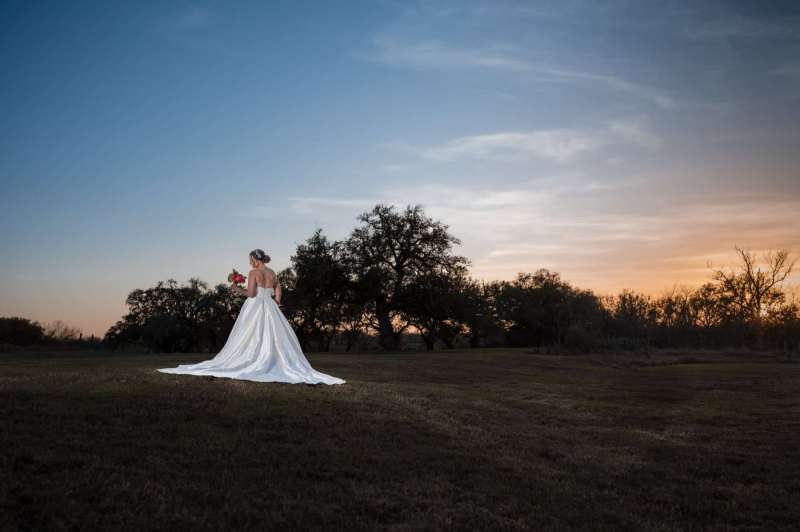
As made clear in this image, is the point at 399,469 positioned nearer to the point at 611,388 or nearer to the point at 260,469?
the point at 260,469

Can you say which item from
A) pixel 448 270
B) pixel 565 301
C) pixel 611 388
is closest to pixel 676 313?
pixel 565 301

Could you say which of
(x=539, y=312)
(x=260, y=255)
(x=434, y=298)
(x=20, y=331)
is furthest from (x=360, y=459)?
(x=539, y=312)

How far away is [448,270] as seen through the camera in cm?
5472

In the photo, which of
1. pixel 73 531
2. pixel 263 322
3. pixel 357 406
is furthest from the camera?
pixel 263 322

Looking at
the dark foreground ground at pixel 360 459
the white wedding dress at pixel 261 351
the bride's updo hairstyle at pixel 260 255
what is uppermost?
the bride's updo hairstyle at pixel 260 255

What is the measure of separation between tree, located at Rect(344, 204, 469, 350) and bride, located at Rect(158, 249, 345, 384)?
33.6m

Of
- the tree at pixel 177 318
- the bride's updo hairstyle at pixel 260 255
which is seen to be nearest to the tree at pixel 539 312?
the tree at pixel 177 318

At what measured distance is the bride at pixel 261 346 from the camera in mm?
18141

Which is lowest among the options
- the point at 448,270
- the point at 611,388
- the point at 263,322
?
the point at 611,388

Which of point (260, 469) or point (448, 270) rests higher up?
point (448, 270)

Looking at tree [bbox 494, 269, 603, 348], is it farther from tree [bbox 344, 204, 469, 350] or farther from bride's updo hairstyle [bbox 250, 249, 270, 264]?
bride's updo hairstyle [bbox 250, 249, 270, 264]

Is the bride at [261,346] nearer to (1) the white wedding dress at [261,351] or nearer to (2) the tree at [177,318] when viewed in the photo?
(1) the white wedding dress at [261,351]

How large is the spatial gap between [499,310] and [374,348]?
906 inches

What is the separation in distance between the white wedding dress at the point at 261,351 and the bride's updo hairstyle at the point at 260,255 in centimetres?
90
